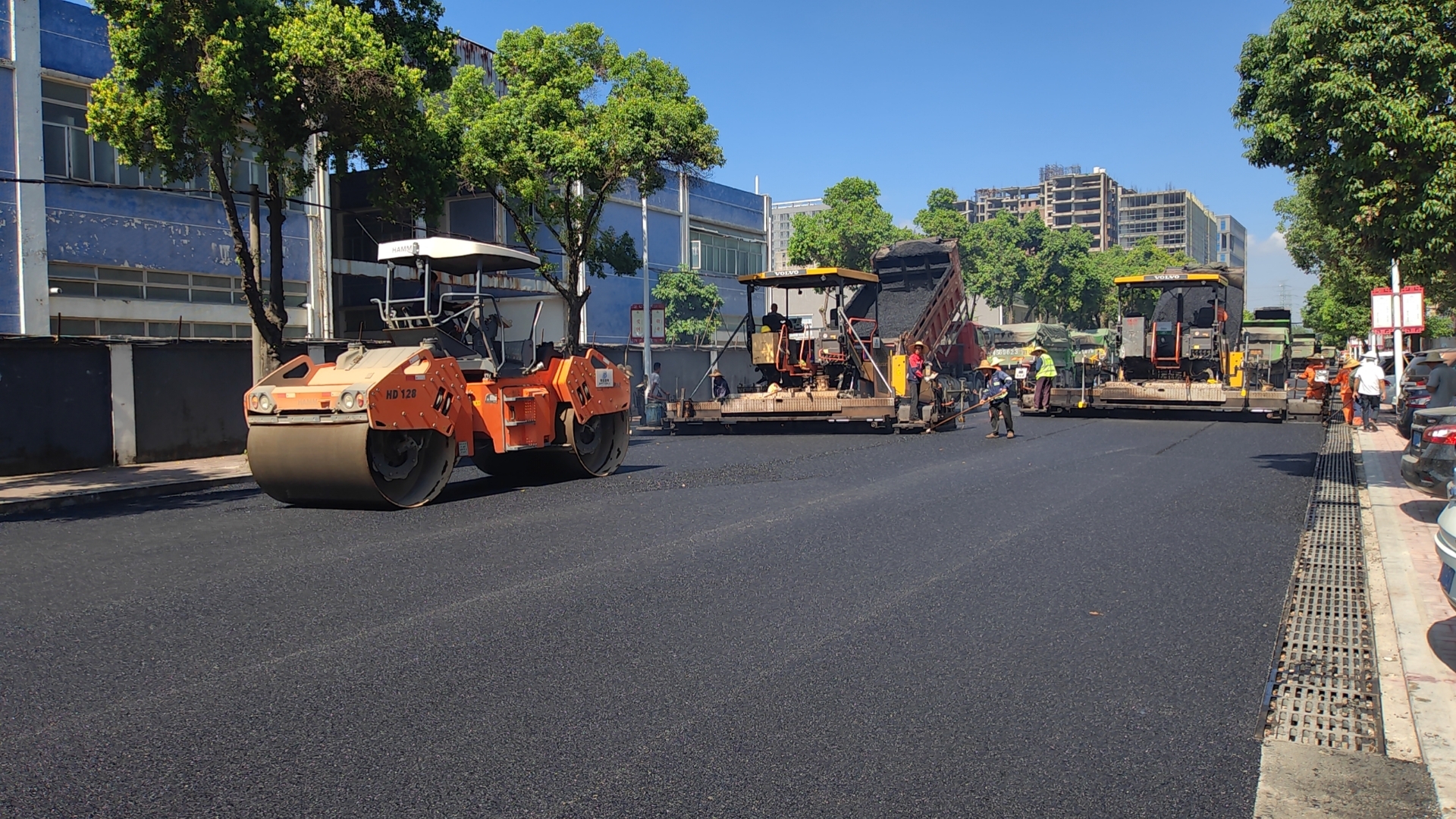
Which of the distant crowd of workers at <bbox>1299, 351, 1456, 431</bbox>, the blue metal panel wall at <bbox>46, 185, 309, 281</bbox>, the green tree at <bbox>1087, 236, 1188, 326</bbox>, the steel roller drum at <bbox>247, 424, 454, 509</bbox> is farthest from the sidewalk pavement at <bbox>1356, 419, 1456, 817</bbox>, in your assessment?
the green tree at <bbox>1087, 236, 1188, 326</bbox>

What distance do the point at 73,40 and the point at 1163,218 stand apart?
17989cm

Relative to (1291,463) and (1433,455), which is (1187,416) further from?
(1433,455)

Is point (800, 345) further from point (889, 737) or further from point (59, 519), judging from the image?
point (889, 737)

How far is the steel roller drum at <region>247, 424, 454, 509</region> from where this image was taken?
962 centimetres

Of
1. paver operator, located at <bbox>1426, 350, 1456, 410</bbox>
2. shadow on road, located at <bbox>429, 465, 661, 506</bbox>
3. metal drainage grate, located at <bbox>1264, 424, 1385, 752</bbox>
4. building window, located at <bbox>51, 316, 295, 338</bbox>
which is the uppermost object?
building window, located at <bbox>51, 316, 295, 338</bbox>

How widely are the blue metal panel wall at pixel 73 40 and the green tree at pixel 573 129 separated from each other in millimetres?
5862

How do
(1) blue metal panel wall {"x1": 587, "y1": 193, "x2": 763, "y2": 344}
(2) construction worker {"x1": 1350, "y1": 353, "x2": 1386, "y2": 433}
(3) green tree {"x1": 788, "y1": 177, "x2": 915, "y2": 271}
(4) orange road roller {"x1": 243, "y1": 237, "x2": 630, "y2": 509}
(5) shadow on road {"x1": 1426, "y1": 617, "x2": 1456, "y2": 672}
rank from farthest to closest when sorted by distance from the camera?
(3) green tree {"x1": 788, "y1": 177, "x2": 915, "y2": 271}, (1) blue metal panel wall {"x1": 587, "y1": 193, "x2": 763, "y2": 344}, (2) construction worker {"x1": 1350, "y1": 353, "x2": 1386, "y2": 433}, (4) orange road roller {"x1": 243, "y1": 237, "x2": 630, "y2": 509}, (5) shadow on road {"x1": 1426, "y1": 617, "x2": 1456, "y2": 672}

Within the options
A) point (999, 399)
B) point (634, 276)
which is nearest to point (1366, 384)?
point (999, 399)

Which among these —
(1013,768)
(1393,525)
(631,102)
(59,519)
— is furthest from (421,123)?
(1013,768)

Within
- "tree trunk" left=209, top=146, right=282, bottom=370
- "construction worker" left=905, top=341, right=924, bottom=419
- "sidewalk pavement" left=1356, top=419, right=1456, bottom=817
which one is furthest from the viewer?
"construction worker" left=905, top=341, right=924, bottom=419

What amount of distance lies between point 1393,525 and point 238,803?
8502mm

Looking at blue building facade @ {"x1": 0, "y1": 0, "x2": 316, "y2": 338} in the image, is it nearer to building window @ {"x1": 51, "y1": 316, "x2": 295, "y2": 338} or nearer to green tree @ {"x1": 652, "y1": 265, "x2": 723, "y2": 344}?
building window @ {"x1": 51, "y1": 316, "x2": 295, "y2": 338}

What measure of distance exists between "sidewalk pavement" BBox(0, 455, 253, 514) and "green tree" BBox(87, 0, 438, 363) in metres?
1.89

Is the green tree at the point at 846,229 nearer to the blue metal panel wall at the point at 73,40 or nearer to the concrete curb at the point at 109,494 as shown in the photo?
the blue metal panel wall at the point at 73,40
